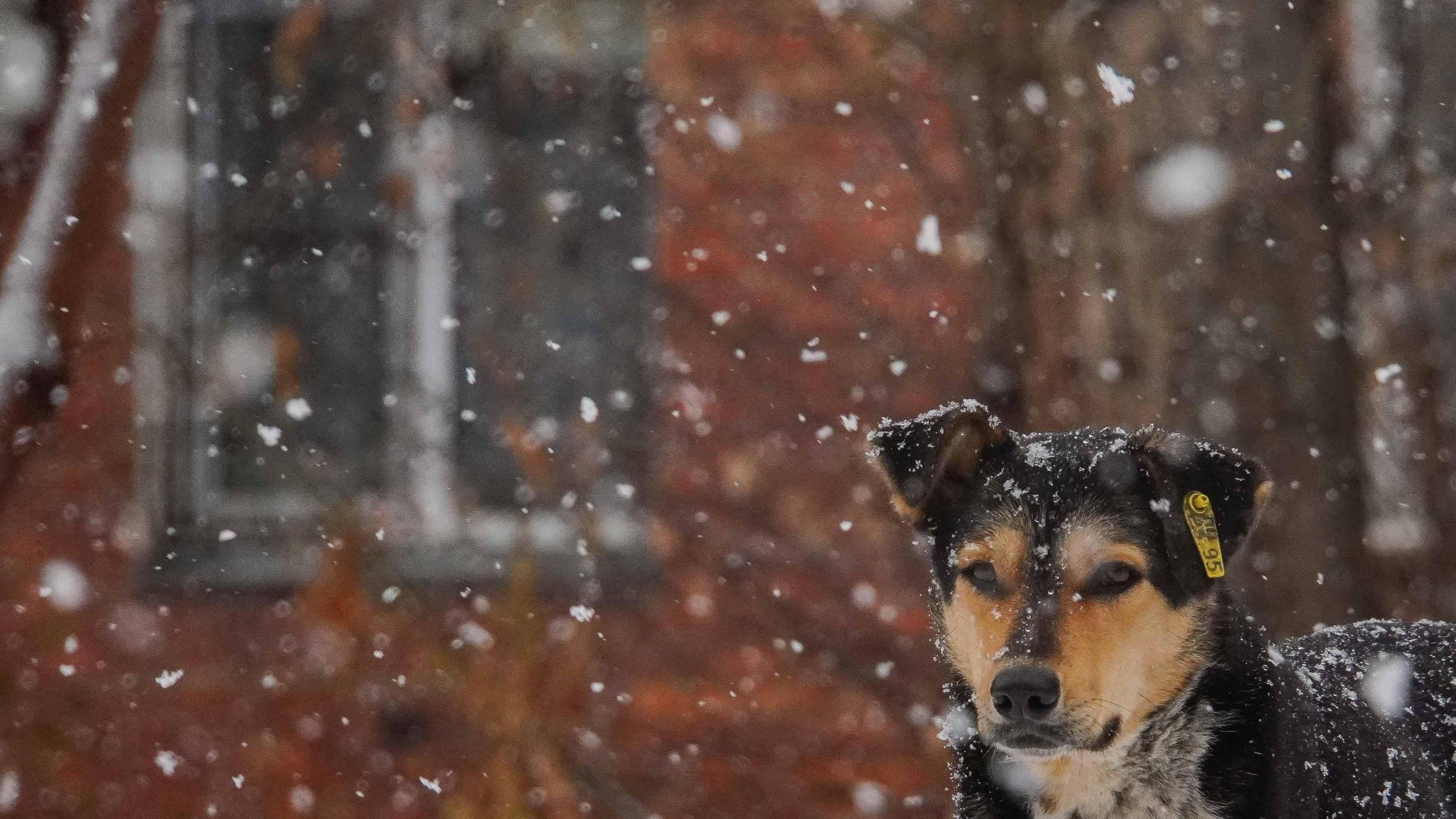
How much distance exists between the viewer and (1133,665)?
11.7ft

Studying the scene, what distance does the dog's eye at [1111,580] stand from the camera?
3609 millimetres

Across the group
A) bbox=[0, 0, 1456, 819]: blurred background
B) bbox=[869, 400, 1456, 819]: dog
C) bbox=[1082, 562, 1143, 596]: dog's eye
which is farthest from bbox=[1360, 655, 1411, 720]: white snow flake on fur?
bbox=[0, 0, 1456, 819]: blurred background

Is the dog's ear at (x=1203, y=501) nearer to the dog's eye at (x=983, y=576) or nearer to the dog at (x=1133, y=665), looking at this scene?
A: the dog at (x=1133, y=665)

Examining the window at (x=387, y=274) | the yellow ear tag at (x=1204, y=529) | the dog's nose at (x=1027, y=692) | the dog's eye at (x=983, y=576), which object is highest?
the window at (x=387, y=274)

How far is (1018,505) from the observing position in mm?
3773

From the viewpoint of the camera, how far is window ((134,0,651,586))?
22.5 feet

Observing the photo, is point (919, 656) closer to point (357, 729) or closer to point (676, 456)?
point (676, 456)

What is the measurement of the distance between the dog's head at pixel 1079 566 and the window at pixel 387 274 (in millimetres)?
3163

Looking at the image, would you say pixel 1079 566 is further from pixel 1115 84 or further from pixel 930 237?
pixel 930 237

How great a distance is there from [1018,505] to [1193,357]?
1.48 m

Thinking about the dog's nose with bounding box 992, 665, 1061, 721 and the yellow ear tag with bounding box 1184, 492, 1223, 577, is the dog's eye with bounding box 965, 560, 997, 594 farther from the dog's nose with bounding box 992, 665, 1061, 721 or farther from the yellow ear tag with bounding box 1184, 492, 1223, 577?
the yellow ear tag with bounding box 1184, 492, 1223, 577

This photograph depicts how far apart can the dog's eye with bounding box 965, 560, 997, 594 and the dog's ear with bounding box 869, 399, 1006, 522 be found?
0.20 metres

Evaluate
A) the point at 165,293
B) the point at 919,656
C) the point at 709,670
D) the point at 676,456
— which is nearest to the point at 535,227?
the point at 676,456

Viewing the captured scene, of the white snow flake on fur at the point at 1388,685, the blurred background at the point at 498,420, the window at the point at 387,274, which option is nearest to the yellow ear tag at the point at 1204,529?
the white snow flake on fur at the point at 1388,685
